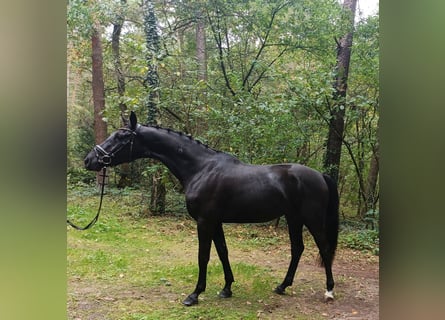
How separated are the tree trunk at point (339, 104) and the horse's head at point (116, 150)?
2226mm

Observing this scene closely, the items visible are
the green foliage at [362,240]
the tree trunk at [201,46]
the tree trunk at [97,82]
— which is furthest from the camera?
the tree trunk at [97,82]

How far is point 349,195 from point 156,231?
2359 mm

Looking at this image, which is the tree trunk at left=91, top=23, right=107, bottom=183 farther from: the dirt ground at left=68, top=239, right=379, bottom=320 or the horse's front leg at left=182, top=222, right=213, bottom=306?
the horse's front leg at left=182, top=222, right=213, bottom=306

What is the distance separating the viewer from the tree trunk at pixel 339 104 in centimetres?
399

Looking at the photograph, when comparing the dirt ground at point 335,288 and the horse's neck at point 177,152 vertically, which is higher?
the horse's neck at point 177,152

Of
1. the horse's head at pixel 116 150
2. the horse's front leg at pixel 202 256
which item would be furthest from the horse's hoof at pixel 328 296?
the horse's head at pixel 116 150

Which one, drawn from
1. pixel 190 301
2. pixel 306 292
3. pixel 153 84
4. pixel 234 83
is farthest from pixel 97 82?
pixel 306 292

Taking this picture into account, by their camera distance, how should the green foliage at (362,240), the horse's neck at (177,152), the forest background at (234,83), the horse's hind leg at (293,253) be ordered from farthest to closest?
the forest background at (234,83) → the green foliage at (362,240) → the horse's hind leg at (293,253) → the horse's neck at (177,152)

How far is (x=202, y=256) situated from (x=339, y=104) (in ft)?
8.09

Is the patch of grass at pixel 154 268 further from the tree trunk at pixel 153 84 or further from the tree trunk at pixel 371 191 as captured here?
the tree trunk at pixel 371 191

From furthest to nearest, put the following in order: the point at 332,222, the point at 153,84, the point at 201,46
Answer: the point at 201,46 → the point at 153,84 → the point at 332,222

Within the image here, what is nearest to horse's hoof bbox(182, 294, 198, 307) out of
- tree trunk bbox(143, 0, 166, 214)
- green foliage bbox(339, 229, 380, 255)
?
tree trunk bbox(143, 0, 166, 214)

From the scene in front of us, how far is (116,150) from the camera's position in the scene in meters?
2.86

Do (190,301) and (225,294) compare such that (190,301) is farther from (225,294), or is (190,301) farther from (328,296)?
(328,296)
